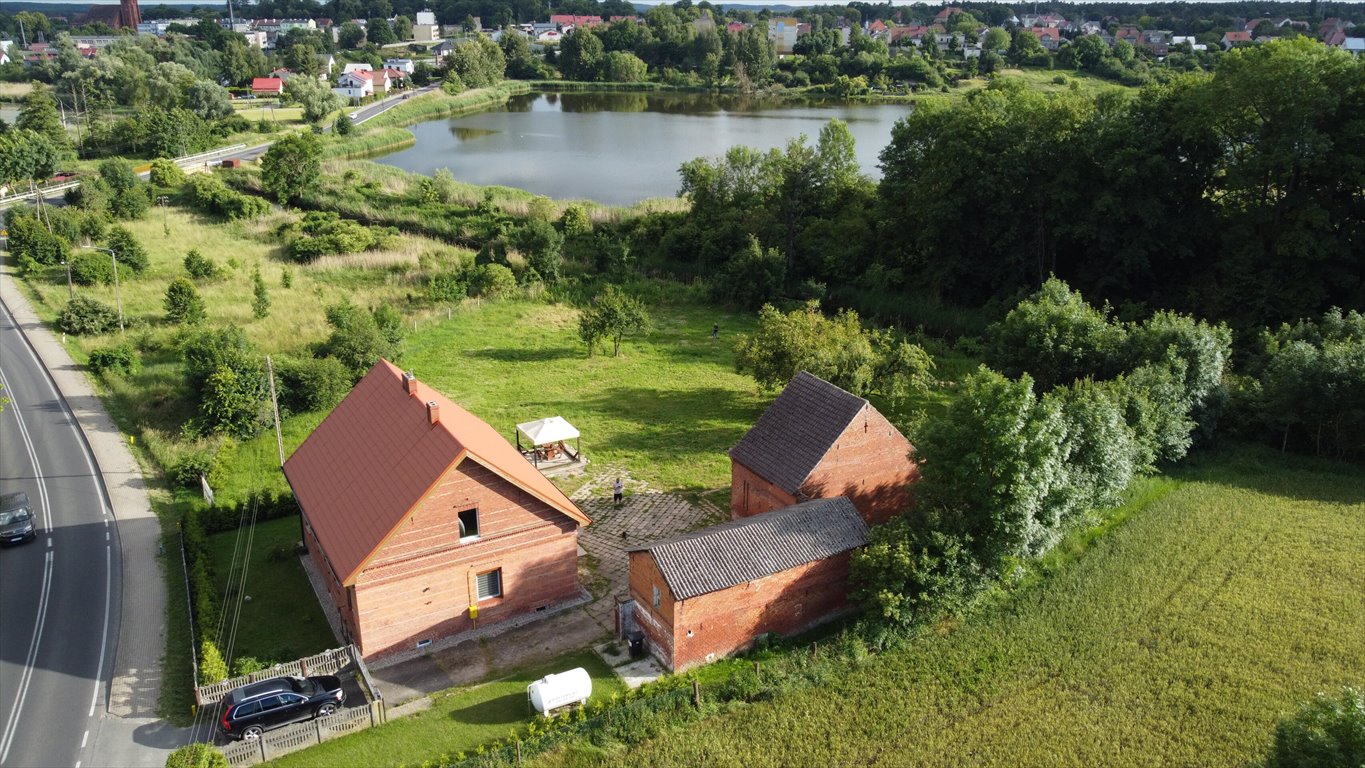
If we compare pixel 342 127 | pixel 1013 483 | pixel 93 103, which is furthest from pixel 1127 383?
pixel 93 103

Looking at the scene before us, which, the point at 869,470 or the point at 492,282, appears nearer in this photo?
the point at 869,470

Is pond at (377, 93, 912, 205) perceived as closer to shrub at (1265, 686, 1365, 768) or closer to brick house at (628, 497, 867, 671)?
brick house at (628, 497, 867, 671)

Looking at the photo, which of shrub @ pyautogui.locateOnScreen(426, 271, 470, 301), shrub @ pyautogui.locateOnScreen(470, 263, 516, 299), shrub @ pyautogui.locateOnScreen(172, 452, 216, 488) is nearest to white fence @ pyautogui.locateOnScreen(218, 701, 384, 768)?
shrub @ pyautogui.locateOnScreen(172, 452, 216, 488)

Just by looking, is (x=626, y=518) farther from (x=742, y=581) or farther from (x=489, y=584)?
(x=742, y=581)

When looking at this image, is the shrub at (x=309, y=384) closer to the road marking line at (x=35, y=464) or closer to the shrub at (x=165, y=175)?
the road marking line at (x=35, y=464)

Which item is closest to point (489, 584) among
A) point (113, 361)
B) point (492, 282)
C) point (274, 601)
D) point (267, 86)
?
point (274, 601)
